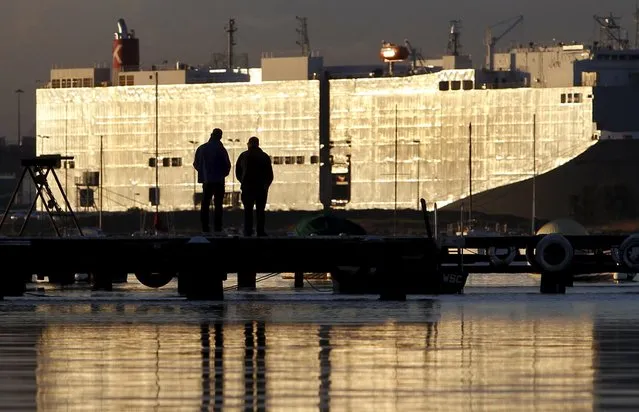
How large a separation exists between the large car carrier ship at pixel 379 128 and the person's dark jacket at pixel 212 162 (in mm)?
95888

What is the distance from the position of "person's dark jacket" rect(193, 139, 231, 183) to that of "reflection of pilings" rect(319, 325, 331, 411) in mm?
7863

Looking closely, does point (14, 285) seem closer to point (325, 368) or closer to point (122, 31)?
point (325, 368)

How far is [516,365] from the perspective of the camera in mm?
14141

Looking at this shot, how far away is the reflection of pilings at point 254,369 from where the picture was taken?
12000 mm

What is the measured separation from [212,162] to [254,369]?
12321 mm

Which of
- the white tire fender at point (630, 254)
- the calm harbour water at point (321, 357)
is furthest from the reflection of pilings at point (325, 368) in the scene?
the white tire fender at point (630, 254)

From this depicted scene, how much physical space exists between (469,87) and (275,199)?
15.7 metres

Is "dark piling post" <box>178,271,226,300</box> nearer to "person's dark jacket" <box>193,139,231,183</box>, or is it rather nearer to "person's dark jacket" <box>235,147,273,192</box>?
"person's dark jacket" <box>193,139,231,183</box>

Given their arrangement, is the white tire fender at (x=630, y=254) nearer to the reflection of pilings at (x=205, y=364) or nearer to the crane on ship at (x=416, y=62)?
the reflection of pilings at (x=205, y=364)

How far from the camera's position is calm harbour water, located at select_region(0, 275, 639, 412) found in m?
12.1

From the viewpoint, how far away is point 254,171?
26453 mm

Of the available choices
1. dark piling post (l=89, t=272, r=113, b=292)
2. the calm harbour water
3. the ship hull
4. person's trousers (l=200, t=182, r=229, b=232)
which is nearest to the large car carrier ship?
the ship hull

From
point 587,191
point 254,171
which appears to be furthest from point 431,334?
point 587,191

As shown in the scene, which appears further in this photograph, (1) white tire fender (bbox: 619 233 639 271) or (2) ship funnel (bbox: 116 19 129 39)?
(2) ship funnel (bbox: 116 19 129 39)
